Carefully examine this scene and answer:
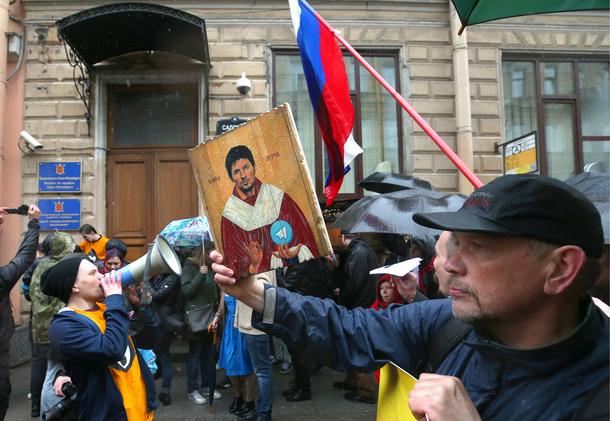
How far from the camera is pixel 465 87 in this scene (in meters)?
8.48

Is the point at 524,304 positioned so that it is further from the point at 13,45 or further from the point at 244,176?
the point at 13,45

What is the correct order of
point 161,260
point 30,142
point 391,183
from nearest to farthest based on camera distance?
→ point 161,260, point 391,183, point 30,142

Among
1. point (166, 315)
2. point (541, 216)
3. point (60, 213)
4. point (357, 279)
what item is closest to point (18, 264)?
point (166, 315)

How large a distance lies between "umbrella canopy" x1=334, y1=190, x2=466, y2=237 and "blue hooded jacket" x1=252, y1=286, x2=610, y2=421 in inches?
76.9

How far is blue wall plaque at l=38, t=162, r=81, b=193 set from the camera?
7.88 meters

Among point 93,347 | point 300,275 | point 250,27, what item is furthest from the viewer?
point 250,27

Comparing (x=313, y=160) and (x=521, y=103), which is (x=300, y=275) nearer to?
(x=313, y=160)

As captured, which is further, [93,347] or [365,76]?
[365,76]

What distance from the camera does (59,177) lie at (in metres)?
7.94

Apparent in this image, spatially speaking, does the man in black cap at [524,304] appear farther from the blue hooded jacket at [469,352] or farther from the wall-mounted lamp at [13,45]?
the wall-mounted lamp at [13,45]

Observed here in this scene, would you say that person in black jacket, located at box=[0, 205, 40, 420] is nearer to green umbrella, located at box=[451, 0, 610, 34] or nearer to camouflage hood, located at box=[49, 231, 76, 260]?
camouflage hood, located at box=[49, 231, 76, 260]

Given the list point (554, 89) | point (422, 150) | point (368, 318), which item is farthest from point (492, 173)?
point (368, 318)

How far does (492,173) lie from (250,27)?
17.1 ft

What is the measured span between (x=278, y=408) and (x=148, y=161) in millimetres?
5262
